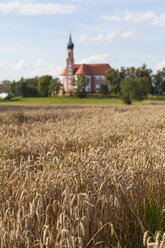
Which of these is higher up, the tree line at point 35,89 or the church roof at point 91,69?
the church roof at point 91,69

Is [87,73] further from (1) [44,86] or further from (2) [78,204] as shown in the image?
(2) [78,204]

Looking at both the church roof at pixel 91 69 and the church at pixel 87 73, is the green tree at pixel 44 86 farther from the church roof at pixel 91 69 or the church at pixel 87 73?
the church roof at pixel 91 69

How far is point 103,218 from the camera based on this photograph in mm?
3234

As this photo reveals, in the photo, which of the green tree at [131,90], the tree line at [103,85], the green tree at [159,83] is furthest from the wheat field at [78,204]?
the green tree at [159,83]

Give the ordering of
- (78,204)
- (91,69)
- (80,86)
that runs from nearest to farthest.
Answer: (78,204) < (80,86) < (91,69)

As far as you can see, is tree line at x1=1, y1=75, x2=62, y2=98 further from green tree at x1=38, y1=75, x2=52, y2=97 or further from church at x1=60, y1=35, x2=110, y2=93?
church at x1=60, y1=35, x2=110, y2=93

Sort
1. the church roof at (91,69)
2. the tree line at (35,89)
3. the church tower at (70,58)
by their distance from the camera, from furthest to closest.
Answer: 1. the church tower at (70,58)
2. the church roof at (91,69)
3. the tree line at (35,89)

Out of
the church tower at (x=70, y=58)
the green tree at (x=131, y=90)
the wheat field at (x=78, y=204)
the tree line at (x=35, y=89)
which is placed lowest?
the wheat field at (x=78, y=204)

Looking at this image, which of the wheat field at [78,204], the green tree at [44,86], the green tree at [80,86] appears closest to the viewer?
the wheat field at [78,204]

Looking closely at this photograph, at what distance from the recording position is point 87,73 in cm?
11862

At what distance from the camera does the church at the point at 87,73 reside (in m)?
118

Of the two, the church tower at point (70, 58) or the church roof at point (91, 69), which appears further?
the church tower at point (70, 58)

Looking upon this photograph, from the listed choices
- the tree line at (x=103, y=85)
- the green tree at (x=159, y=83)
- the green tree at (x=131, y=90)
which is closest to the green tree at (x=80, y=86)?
the tree line at (x=103, y=85)

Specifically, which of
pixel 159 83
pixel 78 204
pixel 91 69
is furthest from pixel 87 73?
pixel 78 204
